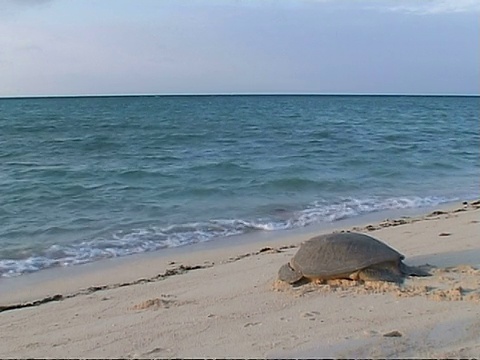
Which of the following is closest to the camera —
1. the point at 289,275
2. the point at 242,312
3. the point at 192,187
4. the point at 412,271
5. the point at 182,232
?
the point at 242,312

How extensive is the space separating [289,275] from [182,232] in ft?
13.2

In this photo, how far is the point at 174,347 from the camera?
4.12 metres

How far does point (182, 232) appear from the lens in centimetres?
938

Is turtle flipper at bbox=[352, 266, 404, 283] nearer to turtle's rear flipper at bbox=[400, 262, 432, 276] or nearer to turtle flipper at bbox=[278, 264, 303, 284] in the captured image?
turtle's rear flipper at bbox=[400, 262, 432, 276]

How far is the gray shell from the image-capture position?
5.51m

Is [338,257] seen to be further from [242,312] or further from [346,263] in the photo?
[242,312]

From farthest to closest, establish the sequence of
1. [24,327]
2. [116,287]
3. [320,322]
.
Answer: [116,287] → [24,327] → [320,322]

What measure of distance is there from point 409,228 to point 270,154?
512 inches

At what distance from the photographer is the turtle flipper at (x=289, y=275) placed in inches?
220

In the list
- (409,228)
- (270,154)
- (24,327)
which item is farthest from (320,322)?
(270,154)

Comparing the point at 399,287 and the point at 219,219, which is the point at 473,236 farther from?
the point at 219,219

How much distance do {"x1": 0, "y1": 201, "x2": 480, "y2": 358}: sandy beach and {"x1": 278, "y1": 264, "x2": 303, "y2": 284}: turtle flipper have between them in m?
0.09

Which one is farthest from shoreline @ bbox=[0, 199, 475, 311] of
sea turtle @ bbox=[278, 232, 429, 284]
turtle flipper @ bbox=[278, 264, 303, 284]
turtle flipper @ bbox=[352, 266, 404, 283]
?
turtle flipper @ bbox=[352, 266, 404, 283]

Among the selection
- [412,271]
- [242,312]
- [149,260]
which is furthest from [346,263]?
[149,260]
